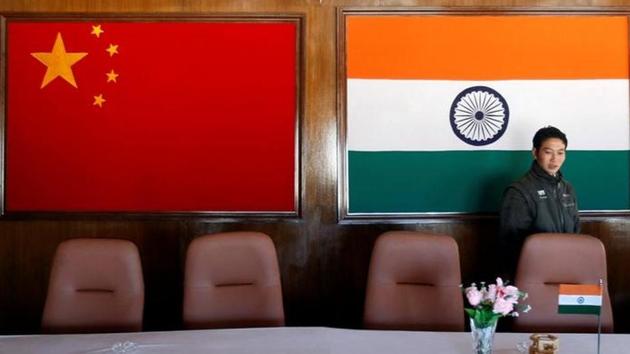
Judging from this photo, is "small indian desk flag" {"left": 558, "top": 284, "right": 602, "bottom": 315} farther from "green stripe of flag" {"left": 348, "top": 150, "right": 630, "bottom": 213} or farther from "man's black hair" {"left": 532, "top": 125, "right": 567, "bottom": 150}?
"green stripe of flag" {"left": 348, "top": 150, "right": 630, "bottom": 213}

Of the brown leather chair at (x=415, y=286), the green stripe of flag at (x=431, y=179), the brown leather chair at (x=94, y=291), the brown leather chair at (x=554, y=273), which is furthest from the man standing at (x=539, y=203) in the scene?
the brown leather chair at (x=94, y=291)

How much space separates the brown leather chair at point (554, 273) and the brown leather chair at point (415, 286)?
28 centimetres

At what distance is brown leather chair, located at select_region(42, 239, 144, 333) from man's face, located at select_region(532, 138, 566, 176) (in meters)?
2.13

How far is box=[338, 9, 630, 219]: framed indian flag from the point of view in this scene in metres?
3.54

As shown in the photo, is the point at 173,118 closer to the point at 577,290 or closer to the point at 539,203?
the point at 539,203

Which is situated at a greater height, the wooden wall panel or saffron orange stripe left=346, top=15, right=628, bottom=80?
saffron orange stripe left=346, top=15, right=628, bottom=80

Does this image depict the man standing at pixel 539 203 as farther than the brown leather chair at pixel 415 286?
Yes

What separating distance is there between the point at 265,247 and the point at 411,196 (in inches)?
50.2

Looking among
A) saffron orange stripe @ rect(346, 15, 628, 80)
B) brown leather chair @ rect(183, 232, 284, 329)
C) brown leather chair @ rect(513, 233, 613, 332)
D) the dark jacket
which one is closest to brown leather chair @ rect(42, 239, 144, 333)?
brown leather chair @ rect(183, 232, 284, 329)

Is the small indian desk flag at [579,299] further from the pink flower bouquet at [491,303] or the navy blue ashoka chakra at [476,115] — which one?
the navy blue ashoka chakra at [476,115]

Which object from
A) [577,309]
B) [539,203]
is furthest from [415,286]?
[539,203]

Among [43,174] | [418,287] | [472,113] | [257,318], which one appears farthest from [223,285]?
[472,113]

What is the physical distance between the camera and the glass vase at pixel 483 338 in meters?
1.85

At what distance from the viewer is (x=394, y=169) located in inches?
140
